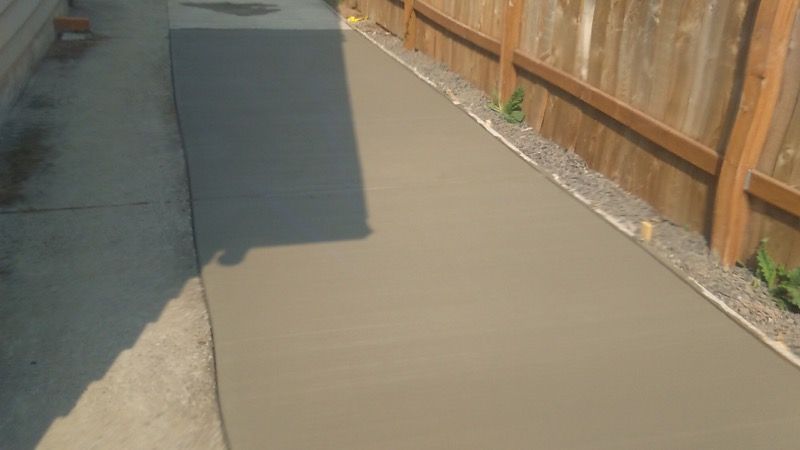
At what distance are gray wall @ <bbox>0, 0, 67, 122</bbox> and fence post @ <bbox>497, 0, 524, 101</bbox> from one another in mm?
4056

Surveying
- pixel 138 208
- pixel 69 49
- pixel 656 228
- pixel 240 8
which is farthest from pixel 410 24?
pixel 656 228

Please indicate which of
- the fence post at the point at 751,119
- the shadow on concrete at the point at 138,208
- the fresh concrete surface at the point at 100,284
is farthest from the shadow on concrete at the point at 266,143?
the fence post at the point at 751,119

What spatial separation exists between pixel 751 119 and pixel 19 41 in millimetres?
6361

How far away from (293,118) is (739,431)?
4.81 metres

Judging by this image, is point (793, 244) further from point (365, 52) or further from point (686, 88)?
point (365, 52)

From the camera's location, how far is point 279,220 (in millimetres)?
5328

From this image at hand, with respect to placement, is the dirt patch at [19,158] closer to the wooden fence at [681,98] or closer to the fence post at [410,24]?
the wooden fence at [681,98]

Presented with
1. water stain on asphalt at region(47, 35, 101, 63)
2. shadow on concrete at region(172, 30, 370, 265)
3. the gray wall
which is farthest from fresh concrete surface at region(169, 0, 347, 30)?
the gray wall

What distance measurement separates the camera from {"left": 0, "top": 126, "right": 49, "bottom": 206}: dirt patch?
18.4 ft

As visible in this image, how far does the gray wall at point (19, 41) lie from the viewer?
284 inches

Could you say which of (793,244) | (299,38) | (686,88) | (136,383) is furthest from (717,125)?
(299,38)

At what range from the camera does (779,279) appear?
172 inches

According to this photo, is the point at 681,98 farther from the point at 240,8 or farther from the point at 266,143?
the point at 240,8

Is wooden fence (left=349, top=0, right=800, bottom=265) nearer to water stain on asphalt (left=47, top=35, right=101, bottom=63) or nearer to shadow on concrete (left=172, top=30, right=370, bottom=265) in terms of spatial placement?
shadow on concrete (left=172, top=30, right=370, bottom=265)
